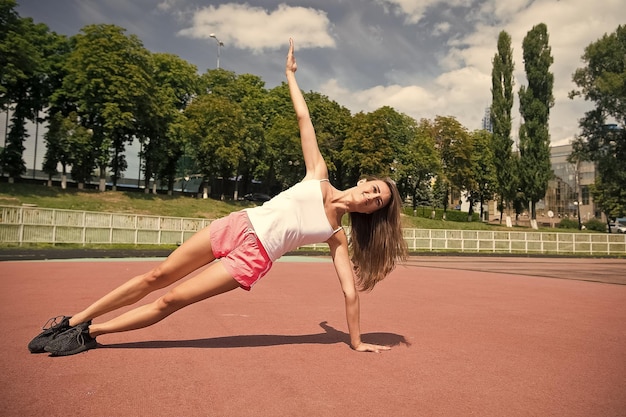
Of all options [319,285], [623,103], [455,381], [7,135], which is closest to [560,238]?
[623,103]

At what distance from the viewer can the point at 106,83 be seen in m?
41.3

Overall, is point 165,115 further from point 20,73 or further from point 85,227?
point 85,227

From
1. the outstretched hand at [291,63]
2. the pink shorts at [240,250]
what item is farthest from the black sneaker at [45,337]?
the outstretched hand at [291,63]

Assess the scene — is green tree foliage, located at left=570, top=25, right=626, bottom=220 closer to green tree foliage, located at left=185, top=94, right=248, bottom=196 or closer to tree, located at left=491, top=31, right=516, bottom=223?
tree, located at left=491, top=31, right=516, bottom=223

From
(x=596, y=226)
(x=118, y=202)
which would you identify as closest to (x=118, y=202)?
(x=118, y=202)

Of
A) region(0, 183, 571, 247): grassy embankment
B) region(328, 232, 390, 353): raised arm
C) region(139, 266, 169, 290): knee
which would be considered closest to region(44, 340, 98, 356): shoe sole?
region(139, 266, 169, 290): knee

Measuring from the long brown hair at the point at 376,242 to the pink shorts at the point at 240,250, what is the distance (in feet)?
3.80

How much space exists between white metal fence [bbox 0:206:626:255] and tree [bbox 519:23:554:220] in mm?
14776

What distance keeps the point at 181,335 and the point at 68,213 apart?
1930cm

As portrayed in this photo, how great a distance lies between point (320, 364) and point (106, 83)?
43.4 meters

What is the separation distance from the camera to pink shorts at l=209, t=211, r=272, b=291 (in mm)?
3658

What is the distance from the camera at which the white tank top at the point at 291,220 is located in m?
3.71

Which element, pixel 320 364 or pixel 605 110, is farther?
pixel 605 110

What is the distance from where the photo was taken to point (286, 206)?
149 inches
